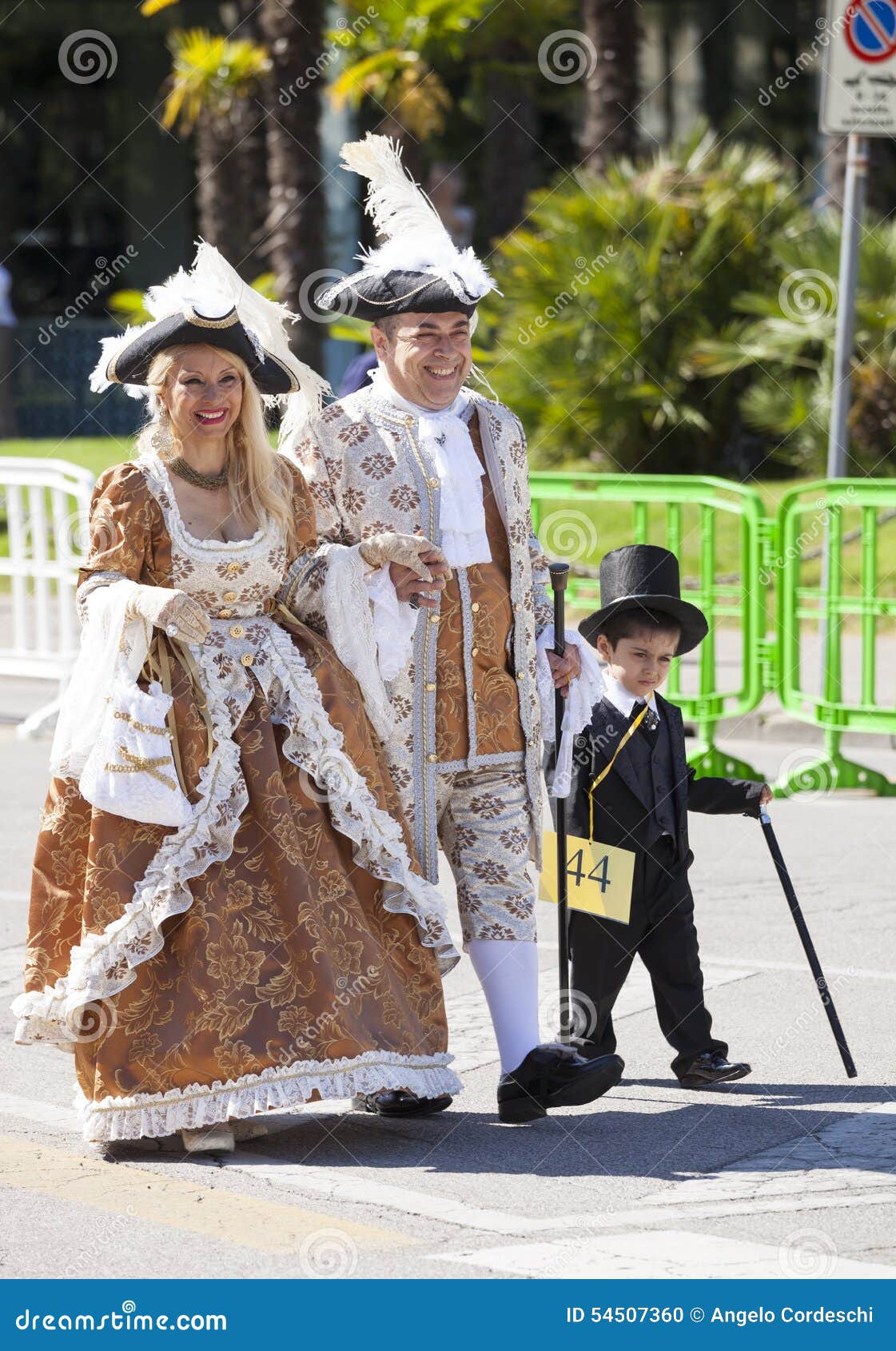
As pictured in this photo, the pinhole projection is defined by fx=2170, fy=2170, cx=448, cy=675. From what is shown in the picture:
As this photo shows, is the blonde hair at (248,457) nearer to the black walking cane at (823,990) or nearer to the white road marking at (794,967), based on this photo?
the black walking cane at (823,990)

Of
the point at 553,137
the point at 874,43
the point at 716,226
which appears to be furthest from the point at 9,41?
the point at 874,43

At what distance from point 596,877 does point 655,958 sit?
263 millimetres

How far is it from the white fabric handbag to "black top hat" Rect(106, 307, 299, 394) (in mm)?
740

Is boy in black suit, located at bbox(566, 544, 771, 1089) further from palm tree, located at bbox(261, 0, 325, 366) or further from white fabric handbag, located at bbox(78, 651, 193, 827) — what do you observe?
palm tree, located at bbox(261, 0, 325, 366)

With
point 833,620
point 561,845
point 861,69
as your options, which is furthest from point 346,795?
point 861,69

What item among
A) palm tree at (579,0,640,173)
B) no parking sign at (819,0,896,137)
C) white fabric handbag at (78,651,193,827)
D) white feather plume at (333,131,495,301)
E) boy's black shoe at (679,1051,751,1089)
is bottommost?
boy's black shoe at (679,1051,751,1089)

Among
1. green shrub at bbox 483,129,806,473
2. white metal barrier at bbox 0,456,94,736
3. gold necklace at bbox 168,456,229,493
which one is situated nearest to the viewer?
gold necklace at bbox 168,456,229,493

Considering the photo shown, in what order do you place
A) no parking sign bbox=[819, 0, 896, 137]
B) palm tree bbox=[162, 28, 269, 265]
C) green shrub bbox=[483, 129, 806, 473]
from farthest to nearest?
palm tree bbox=[162, 28, 269, 265]
green shrub bbox=[483, 129, 806, 473]
no parking sign bbox=[819, 0, 896, 137]

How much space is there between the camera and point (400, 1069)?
4809 mm

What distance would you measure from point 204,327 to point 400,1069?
173 centimetres

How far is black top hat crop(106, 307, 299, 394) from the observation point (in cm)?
495

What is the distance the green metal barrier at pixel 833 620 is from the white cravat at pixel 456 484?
391cm

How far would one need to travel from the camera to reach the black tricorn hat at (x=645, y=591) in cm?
541

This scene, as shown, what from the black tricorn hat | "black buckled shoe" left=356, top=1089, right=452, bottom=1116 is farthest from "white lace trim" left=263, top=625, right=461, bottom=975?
the black tricorn hat
